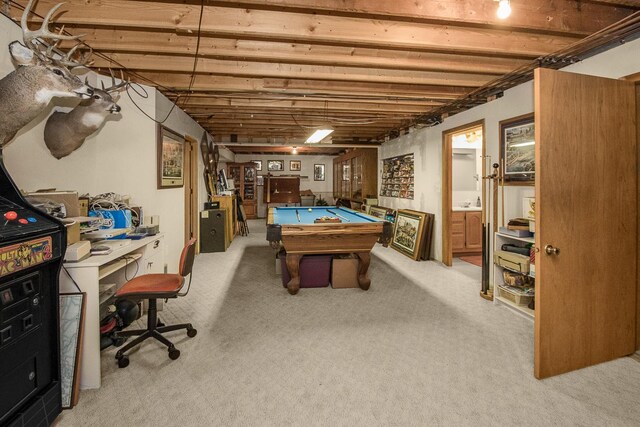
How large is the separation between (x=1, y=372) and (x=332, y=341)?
6.51ft

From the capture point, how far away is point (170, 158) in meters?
4.31

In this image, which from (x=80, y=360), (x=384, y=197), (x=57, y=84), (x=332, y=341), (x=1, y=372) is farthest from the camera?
(x=384, y=197)

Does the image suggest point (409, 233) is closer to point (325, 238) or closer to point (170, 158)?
point (325, 238)

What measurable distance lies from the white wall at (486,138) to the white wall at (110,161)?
424 centimetres

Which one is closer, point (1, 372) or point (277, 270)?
point (1, 372)

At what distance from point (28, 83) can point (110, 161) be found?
4.53ft

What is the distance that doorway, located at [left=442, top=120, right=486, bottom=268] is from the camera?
16.6 feet

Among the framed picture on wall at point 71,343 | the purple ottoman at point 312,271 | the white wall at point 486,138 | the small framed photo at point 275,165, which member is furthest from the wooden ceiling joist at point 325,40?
the small framed photo at point 275,165

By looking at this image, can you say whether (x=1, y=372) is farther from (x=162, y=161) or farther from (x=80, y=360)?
(x=162, y=161)

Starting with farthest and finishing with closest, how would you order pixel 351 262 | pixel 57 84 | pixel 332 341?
pixel 351 262
pixel 332 341
pixel 57 84

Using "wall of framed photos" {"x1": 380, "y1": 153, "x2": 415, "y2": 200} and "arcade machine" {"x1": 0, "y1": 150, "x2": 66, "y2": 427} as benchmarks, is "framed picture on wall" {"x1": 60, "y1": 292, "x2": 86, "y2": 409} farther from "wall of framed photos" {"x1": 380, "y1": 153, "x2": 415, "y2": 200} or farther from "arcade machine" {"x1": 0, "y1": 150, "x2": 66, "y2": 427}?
"wall of framed photos" {"x1": 380, "y1": 153, "x2": 415, "y2": 200}

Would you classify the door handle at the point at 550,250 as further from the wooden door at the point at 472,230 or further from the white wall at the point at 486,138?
the wooden door at the point at 472,230

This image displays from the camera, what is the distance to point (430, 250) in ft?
18.0

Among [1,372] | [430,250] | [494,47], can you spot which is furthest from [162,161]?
[430,250]
